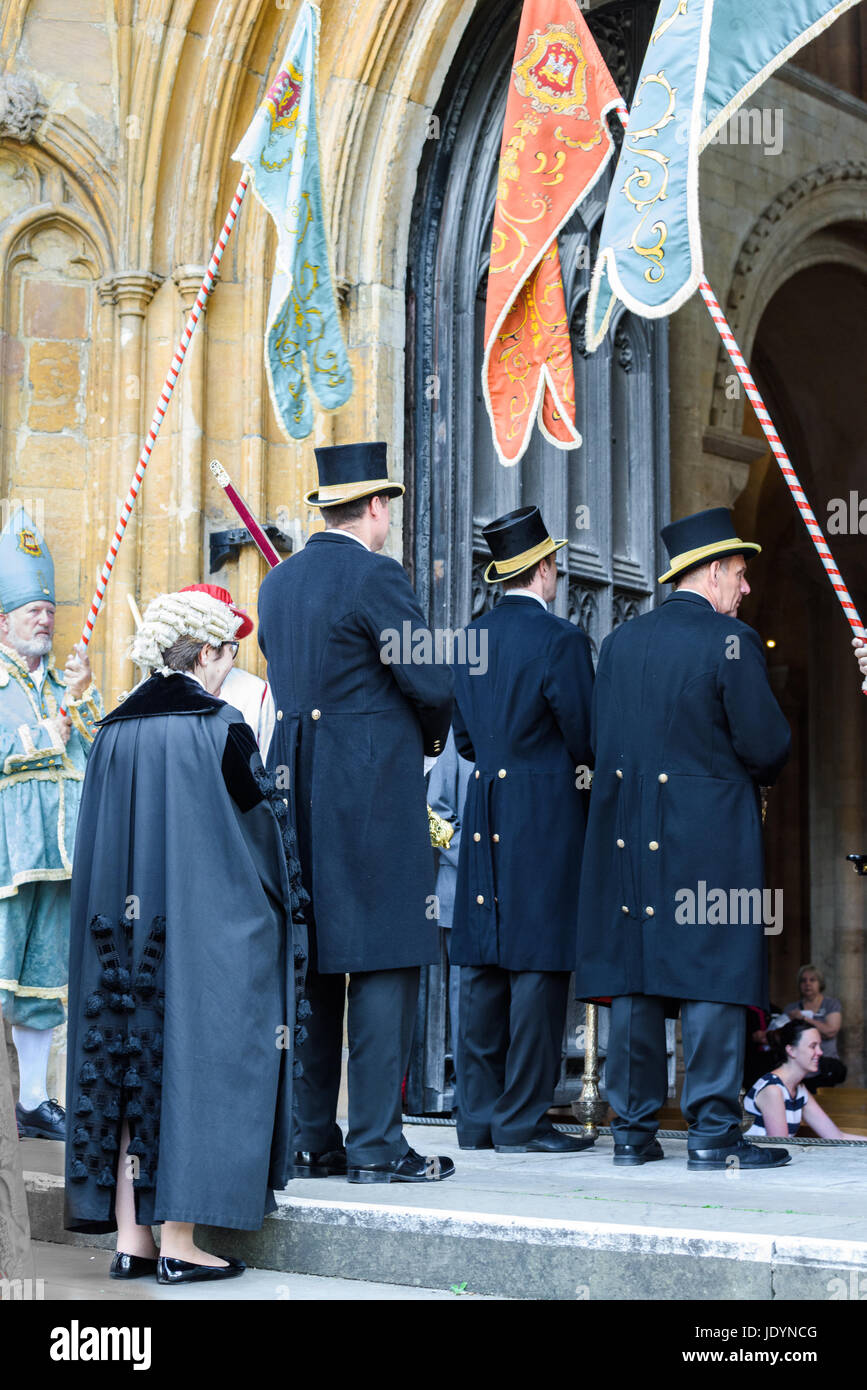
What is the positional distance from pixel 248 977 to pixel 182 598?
91 centimetres

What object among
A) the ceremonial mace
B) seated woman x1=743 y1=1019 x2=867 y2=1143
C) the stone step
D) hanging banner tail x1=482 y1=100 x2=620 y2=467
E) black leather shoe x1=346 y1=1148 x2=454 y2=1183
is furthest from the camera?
seated woman x1=743 y1=1019 x2=867 y2=1143

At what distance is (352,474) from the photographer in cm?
518

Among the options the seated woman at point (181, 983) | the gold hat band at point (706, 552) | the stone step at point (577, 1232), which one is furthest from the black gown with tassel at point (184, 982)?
the gold hat band at point (706, 552)

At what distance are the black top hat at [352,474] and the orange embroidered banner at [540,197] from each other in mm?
1264

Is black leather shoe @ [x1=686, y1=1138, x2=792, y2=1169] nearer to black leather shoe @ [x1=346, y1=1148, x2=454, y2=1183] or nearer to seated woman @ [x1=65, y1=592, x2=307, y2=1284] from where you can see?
black leather shoe @ [x1=346, y1=1148, x2=454, y2=1183]

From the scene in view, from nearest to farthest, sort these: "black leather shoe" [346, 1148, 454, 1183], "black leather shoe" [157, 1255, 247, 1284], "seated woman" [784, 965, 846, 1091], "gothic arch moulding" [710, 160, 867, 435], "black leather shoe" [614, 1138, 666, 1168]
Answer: "black leather shoe" [157, 1255, 247, 1284], "black leather shoe" [346, 1148, 454, 1183], "black leather shoe" [614, 1138, 666, 1168], "gothic arch moulding" [710, 160, 867, 435], "seated woman" [784, 965, 846, 1091]

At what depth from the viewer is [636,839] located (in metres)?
5.25

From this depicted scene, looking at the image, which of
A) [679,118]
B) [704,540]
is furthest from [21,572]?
[679,118]

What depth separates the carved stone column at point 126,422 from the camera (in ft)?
24.3

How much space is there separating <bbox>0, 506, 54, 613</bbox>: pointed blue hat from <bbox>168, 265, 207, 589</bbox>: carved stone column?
2.82 ft

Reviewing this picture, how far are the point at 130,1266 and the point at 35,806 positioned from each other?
2.32 meters

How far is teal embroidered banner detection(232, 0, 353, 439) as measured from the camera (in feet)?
21.5

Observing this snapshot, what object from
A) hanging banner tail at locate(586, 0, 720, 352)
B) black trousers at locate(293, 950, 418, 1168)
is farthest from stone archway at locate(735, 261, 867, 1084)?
black trousers at locate(293, 950, 418, 1168)

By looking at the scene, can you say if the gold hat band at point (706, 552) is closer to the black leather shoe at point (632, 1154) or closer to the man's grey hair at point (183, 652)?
the man's grey hair at point (183, 652)
